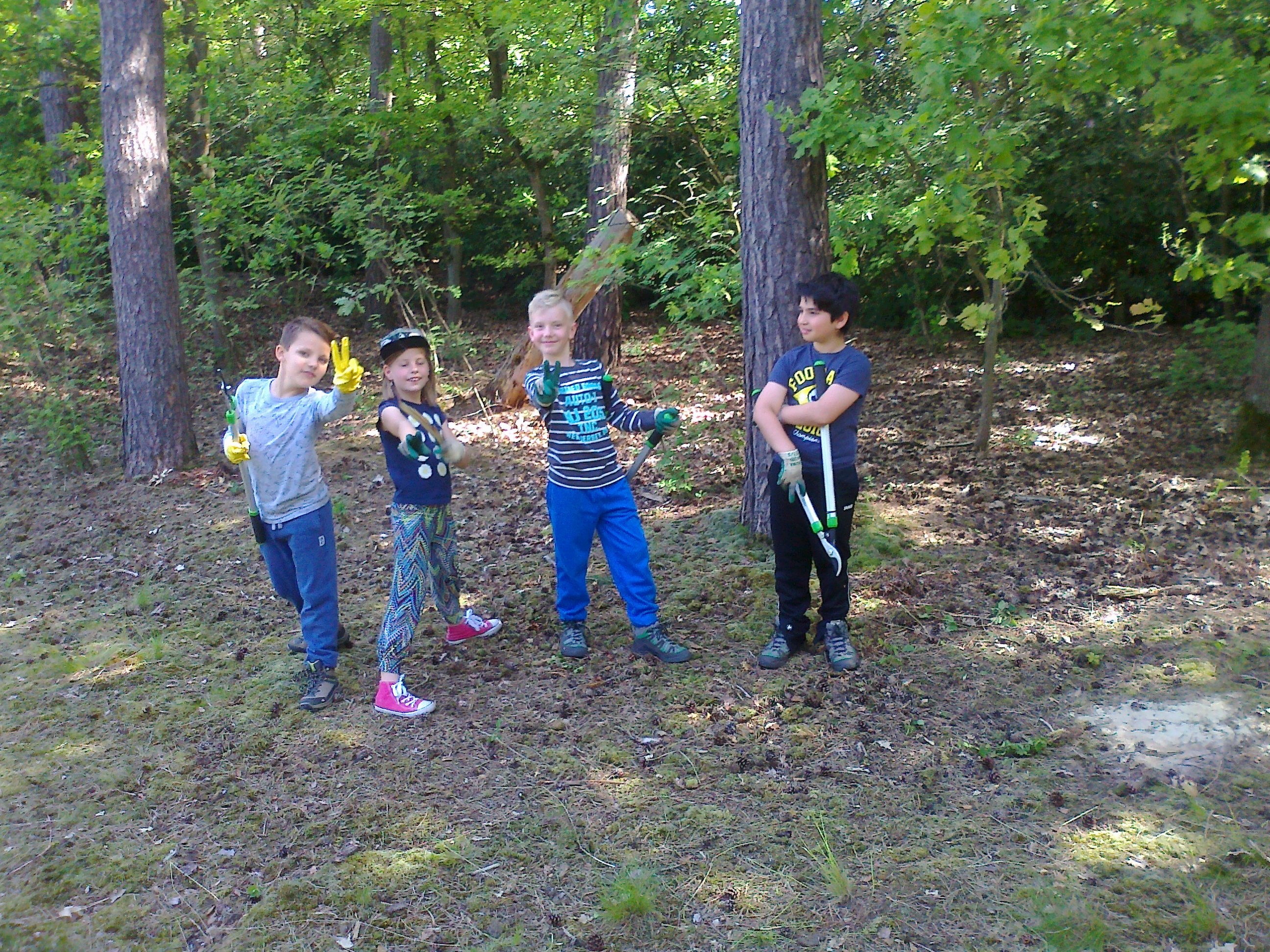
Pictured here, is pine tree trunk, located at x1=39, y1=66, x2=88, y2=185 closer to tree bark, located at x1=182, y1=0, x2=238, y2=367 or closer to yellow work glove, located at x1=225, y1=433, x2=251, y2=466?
tree bark, located at x1=182, y1=0, x2=238, y2=367

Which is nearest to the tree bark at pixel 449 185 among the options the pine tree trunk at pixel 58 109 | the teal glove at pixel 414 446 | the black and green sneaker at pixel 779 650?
the pine tree trunk at pixel 58 109

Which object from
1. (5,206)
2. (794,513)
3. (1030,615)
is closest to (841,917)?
(794,513)

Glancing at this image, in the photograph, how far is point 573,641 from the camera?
4.79 meters

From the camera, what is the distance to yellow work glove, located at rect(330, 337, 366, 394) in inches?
155

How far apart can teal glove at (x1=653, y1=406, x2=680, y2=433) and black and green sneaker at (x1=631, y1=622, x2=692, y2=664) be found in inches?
39.0

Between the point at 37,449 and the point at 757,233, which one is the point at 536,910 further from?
the point at 37,449

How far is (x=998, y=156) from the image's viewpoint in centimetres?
450

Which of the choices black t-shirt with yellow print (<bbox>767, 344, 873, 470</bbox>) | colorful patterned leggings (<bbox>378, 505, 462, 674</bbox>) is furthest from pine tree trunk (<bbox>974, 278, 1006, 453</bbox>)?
colorful patterned leggings (<bbox>378, 505, 462, 674</bbox>)

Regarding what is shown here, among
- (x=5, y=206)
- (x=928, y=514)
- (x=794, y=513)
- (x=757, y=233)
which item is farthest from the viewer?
(x=5, y=206)

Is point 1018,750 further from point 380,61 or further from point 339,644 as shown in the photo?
point 380,61

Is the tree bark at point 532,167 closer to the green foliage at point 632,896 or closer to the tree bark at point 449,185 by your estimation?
the tree bark at point 449,185

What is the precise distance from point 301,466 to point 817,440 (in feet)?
7.48

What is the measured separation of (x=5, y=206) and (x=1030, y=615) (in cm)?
945

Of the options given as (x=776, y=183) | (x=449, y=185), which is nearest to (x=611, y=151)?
(x=449, y=185)
